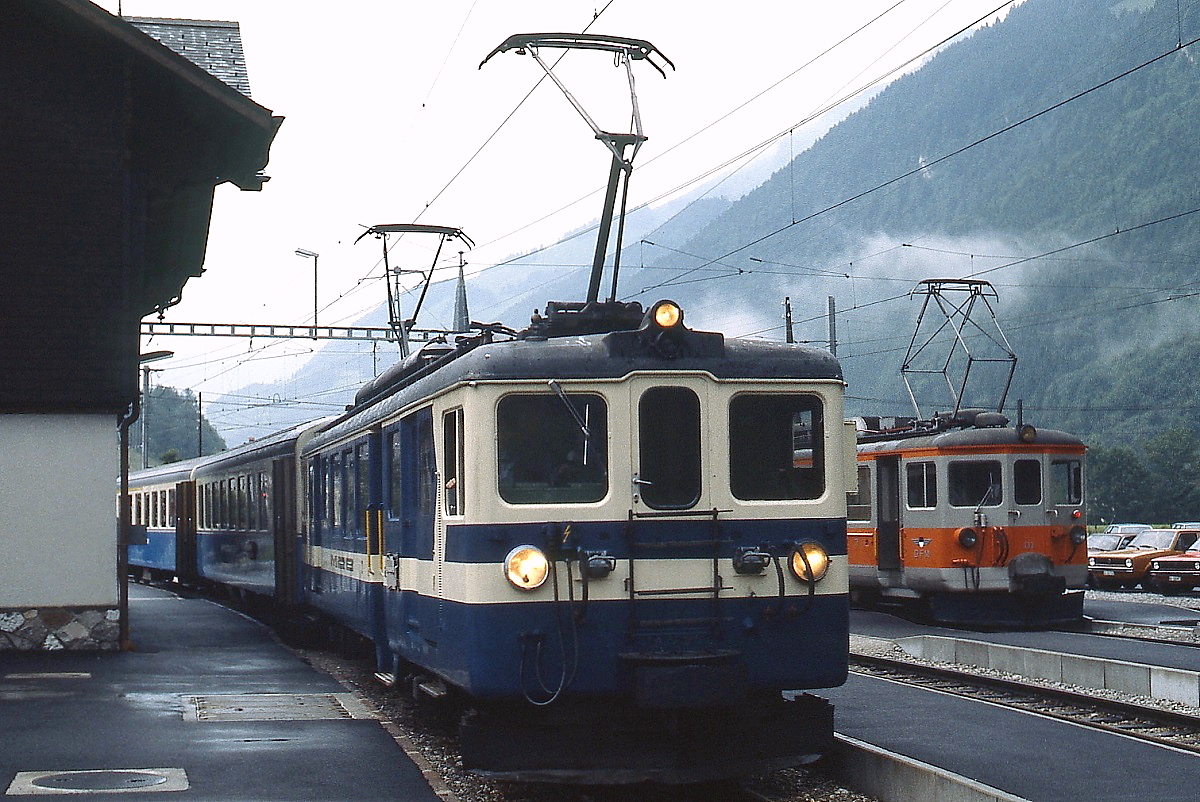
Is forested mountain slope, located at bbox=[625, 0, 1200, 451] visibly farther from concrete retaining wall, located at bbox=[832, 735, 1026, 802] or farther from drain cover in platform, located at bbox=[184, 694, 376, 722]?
concrete retaining wall, located at bbox=[832, 735, 1026, 802]

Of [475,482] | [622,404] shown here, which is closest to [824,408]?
[622,404]

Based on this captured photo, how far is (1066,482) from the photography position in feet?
68.3

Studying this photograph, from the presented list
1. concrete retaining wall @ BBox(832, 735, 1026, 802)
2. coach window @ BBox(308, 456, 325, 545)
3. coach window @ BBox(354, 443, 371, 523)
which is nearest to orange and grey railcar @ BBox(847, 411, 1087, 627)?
coach window @ BBox(308, 456, 325, 545)

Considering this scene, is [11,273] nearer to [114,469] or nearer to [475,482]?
[114,469]

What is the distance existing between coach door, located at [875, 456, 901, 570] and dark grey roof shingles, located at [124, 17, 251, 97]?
10.2 meters

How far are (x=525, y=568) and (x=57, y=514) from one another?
9.71m

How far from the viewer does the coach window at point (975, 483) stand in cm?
2050

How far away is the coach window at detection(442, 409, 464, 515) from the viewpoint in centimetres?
878

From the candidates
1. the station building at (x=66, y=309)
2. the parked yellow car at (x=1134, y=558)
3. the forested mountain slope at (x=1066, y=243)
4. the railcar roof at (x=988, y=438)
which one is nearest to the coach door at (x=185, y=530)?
the station building at (x=66, y=309)

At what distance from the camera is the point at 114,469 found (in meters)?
16.6

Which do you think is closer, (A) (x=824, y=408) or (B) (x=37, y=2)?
(A) (x=824, y=408)

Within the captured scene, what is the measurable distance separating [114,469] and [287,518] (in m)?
2.53

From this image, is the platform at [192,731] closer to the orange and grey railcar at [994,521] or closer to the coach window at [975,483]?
the orange and grey railcar at [994,521]

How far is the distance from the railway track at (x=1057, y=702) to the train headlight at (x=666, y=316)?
466 cm
